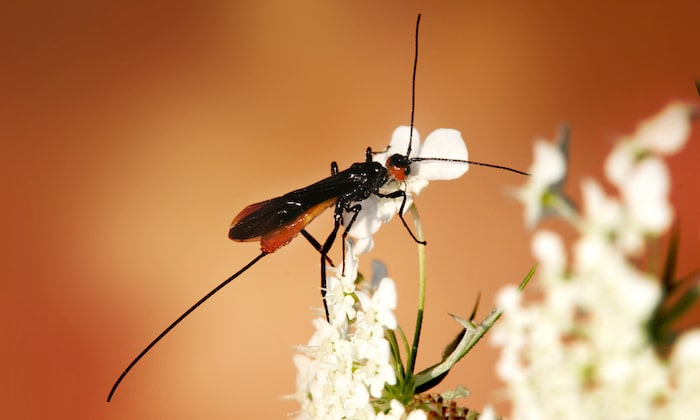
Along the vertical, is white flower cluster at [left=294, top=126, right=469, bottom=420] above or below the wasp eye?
below

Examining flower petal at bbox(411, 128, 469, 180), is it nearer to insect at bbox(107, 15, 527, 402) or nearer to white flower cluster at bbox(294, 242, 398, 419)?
insect at bbox(107, 15, 527, 402)

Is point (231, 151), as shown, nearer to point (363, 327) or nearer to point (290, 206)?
point (290, 206)

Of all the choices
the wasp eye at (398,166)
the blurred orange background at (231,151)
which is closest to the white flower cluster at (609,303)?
the wasp eye at (398,166)

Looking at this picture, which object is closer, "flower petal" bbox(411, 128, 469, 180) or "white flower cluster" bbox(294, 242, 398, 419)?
"white flower cluster" bbox(294, 242, 398, 419)

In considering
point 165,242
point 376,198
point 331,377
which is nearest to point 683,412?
point 331,377

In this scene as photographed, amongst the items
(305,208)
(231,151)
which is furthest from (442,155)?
(231,151)

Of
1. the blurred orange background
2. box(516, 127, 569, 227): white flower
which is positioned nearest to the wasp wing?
box(516, 127, 569, 227): white flower

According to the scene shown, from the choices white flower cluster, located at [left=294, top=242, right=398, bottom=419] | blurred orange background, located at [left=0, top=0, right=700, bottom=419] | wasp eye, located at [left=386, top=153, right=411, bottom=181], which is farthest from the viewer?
blurred orange background, located at [left=0, top=0, right=700, bottom=419]

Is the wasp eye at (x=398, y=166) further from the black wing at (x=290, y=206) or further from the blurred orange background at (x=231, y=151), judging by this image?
the blurred orange background at (x=231, y=151)
